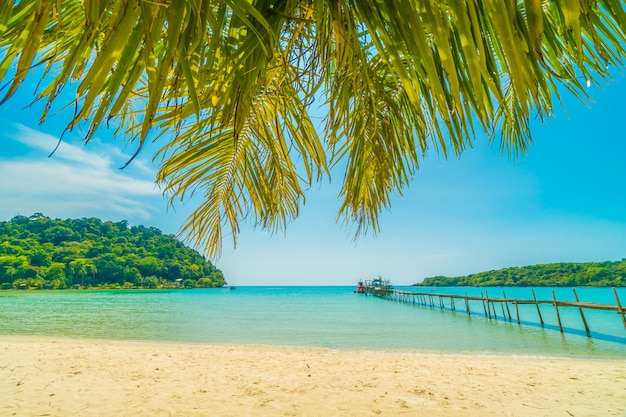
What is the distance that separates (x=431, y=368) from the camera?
22.0 feet

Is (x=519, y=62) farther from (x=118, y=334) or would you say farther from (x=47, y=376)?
(x=118, y=334)

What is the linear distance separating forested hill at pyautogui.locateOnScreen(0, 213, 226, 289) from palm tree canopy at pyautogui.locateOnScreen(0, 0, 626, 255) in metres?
49.6

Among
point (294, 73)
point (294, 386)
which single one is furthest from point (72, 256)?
point (294, 73)

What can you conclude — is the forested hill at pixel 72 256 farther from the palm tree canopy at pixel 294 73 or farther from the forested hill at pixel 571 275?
the forested hill at pixel 571 275

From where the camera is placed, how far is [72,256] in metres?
53.6

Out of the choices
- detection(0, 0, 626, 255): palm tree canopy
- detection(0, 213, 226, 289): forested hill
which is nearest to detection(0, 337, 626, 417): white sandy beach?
detection(0, 0, 626, 255): palm tree canopy

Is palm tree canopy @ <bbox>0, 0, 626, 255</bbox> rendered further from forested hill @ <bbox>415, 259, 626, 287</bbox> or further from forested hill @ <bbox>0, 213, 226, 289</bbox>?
forested hill @ <bbox>415, 259, 626, 287</bbox>

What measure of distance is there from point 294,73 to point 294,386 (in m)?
4.93

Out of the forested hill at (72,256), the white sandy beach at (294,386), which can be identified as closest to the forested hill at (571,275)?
the forested hill at (72,256)

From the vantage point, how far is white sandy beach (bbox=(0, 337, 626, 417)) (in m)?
4.11

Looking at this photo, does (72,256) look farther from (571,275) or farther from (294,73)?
(571,275)

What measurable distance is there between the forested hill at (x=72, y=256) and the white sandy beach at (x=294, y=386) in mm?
43963

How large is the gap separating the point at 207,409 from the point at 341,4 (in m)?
4.51

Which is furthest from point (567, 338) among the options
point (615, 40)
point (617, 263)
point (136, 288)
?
point (617, 263)
